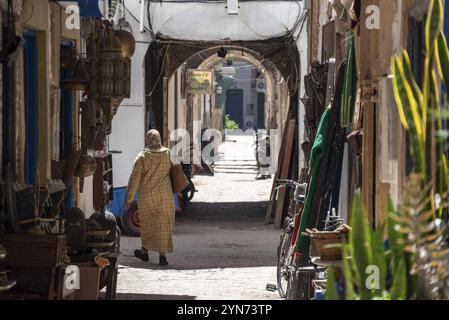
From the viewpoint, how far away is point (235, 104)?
81688mm

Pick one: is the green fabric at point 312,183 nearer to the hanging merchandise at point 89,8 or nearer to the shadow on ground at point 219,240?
the hanging merchandise at point 89,8

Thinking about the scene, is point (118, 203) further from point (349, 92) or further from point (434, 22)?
point (434, 22)

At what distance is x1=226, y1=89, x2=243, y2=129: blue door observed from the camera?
8106 cm

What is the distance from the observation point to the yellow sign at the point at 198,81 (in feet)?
97.5

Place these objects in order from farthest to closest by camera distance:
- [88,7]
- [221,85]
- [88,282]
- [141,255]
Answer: [221,85], [141,255], [88,7], [88,282]

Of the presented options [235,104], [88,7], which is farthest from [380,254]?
[235,104]

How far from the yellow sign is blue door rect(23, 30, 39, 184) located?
2058cm

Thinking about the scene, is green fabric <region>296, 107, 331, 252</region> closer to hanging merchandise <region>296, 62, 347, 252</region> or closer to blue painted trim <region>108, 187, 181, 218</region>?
hanging merchandise <region>296, 62, 347, 252</region>

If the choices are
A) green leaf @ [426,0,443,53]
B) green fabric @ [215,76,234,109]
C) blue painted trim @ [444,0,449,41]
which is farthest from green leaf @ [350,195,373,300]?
green fabric @ [215,76,234,109]

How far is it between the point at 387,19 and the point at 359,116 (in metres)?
1.10

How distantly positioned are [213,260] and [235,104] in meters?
69.3

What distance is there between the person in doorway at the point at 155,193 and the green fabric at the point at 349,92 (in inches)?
136
